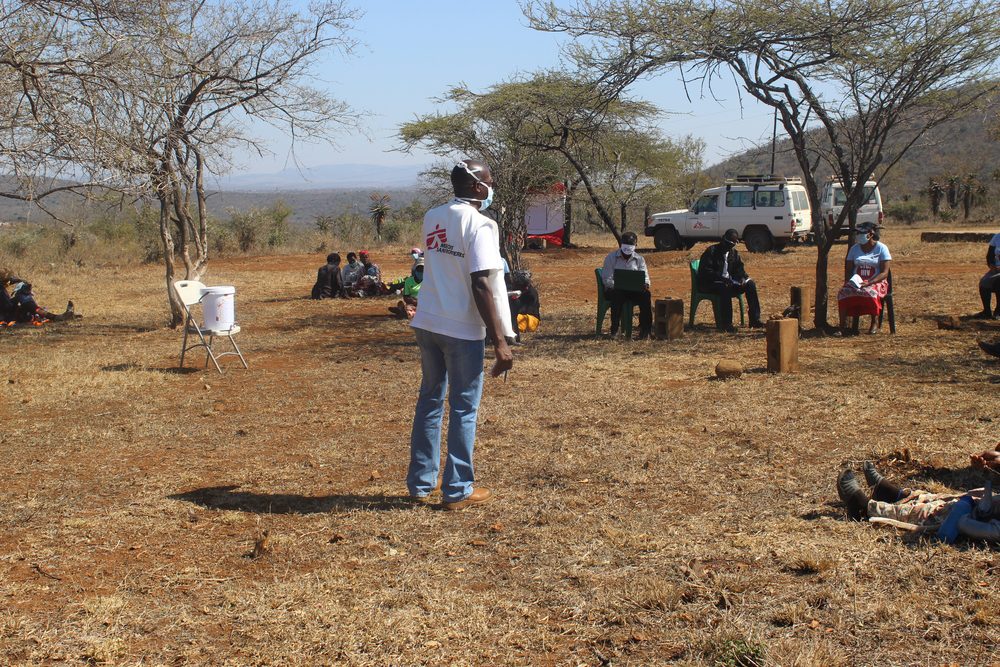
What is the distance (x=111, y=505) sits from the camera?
534 centimetres

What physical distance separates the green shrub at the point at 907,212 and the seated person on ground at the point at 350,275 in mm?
24378

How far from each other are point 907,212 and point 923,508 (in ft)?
112

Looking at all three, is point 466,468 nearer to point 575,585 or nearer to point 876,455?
point 575,585

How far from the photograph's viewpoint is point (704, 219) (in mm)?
26359

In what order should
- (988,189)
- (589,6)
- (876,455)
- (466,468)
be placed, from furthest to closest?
(988,189), (589,6), (876,455), (466,468)

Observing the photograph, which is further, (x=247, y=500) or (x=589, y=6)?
(x=589, y=6)

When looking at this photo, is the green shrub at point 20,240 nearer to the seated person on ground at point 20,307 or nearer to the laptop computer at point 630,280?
the seated person on ground at point 20,307

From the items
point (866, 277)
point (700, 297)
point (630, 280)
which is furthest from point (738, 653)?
point (700, 297)

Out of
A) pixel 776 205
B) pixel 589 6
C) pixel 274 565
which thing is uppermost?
pixel 589 6

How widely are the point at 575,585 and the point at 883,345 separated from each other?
23.6ft

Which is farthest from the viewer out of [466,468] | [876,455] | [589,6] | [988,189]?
[988,189]

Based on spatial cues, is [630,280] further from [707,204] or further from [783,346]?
[707,204]

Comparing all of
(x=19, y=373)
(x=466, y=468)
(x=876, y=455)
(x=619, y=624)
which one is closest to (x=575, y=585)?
(x=619, y=624)

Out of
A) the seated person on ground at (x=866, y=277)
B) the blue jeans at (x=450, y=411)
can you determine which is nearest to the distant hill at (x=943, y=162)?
the seated person on ground at (x=866, y=277)
